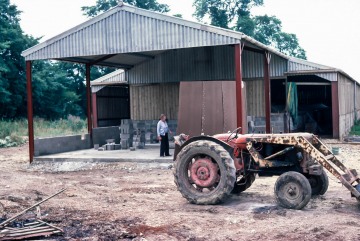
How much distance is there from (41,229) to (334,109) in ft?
56.7

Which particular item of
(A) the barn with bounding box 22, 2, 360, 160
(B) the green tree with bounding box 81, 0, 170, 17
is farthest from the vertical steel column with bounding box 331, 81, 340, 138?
(B) the green tree with bounding box 81, 0, 170, 17

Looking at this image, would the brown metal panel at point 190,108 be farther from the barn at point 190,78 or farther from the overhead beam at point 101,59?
the overhead beam at point 101,59

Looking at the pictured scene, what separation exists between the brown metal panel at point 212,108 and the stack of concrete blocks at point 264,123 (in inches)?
246

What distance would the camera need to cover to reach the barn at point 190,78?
50.0 feet

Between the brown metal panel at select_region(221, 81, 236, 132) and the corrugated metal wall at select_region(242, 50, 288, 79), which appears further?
the corrugated metal wall at select_region(242, 50, 288, 79)

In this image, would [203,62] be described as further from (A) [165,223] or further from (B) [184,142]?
(A) [165,223]

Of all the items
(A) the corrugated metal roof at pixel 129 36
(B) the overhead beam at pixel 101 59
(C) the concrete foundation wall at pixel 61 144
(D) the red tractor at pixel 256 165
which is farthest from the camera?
(B) the overhead beam at pixel 101 59

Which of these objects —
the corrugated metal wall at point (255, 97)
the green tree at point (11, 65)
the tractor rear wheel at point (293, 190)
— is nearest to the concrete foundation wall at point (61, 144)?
the corrugated metal wall at point (255, 97)

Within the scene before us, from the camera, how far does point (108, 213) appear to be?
9.19m

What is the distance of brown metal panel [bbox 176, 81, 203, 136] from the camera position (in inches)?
570

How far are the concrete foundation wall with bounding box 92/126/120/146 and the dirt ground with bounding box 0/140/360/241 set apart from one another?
338 inches

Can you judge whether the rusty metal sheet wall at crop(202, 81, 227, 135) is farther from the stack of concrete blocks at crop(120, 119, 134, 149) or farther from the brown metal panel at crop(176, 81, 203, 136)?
the stack of concrete blocks at crop(120, 119, 134, 149)

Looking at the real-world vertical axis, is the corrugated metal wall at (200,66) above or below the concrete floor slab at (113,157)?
above

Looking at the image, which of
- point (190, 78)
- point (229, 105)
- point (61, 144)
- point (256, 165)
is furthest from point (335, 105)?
point (256, 165)
